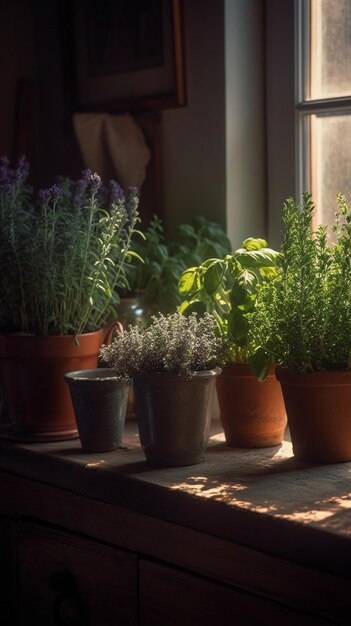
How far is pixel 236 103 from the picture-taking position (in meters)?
1.92

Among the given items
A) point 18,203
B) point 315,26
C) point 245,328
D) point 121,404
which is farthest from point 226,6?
point 121,404

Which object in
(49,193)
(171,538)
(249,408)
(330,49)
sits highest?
(330,49)

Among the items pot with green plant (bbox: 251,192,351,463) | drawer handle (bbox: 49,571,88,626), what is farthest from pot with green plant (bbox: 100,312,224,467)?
drawer handle (bbox: 49,571,88,626)

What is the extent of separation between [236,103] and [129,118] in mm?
295

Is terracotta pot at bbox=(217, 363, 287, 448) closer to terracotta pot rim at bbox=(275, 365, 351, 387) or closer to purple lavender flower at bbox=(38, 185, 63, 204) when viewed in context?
terracotta pot rim at bbox=(275, 365, 351, 387)

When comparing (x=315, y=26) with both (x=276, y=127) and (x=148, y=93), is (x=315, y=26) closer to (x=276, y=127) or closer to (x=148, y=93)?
(x=276, y=127)

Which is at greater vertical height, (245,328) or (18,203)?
(18,203)

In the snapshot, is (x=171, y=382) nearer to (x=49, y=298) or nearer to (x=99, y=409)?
(x=99, y=409)

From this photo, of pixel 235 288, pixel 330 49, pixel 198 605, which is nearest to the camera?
pixel 198 605

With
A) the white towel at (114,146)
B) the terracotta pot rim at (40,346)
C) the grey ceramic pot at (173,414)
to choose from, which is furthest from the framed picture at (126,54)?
the grey ceramic pot at (173,414)

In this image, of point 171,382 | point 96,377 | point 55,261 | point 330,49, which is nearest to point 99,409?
point 96,377

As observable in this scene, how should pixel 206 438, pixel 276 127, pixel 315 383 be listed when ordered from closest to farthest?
pixel 315 383 < pixel 206 438 < pixel 276 127

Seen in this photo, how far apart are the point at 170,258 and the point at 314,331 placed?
509 millimetres

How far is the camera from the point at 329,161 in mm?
1819
